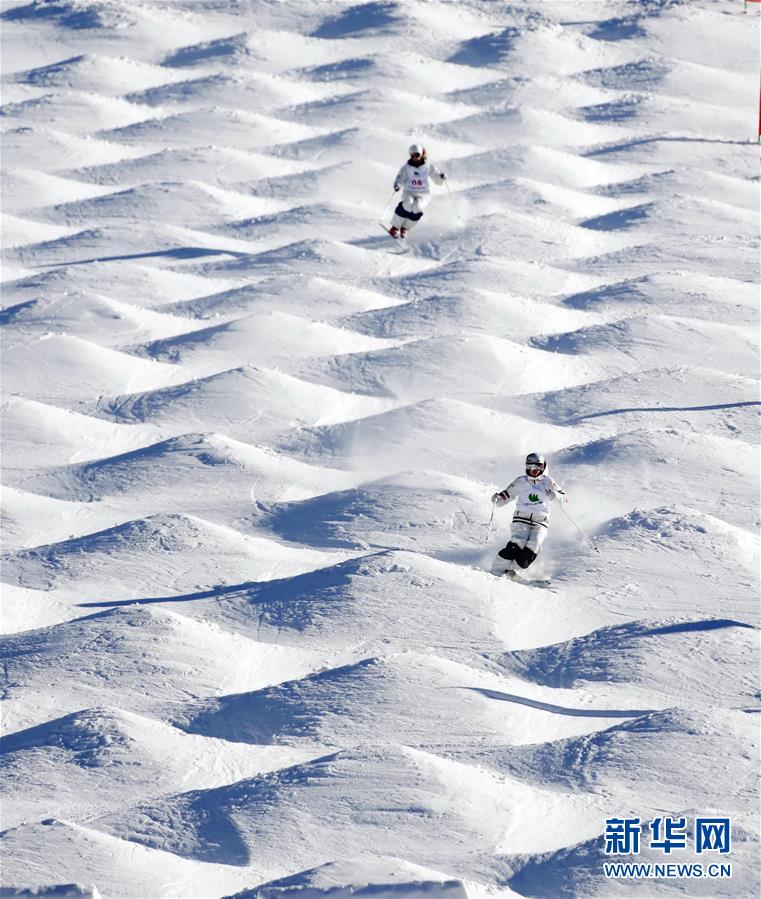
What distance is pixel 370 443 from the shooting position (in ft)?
32.8

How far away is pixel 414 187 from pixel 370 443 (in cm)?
260

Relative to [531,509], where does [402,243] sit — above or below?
above

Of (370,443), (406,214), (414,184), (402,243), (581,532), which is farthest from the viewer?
(402,243)

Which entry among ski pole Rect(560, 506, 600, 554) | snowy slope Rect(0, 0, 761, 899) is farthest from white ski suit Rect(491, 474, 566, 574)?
ski pole Rect(560, 506, 600, 554)

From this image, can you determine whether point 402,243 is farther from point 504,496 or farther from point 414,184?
point 504,496

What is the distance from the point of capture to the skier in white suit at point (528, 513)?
852 centimetres

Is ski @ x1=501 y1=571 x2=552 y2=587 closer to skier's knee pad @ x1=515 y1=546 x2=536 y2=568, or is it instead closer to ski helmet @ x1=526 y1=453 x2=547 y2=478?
skier's knee pad @ x1=515 y1=546 x2=536 y2=568

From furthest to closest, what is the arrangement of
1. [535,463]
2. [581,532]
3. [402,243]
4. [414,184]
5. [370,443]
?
[402,243], [414,184], [370,443], [581,532], [535,463]

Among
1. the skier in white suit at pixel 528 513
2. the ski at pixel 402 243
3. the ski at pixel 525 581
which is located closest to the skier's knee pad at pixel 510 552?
the skier in white suit at pixel 528 513

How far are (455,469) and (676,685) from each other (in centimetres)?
226

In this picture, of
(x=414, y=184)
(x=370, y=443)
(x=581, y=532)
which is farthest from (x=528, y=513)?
(x=414, y=184)

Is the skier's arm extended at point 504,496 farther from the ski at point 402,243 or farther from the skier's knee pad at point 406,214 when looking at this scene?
the ski at point 402,243

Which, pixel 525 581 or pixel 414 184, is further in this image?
pixel 414 184

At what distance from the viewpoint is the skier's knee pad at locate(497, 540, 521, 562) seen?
335 inches
